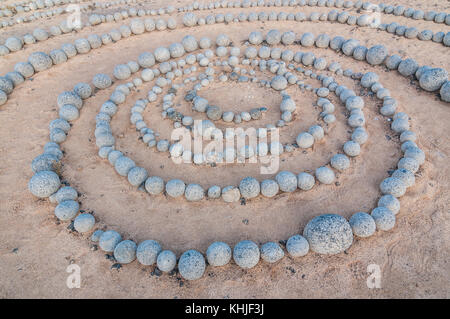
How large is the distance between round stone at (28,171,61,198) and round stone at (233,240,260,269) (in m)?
Answer: 3.32

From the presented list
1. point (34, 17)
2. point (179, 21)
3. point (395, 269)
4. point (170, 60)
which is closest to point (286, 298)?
point (395, 269)

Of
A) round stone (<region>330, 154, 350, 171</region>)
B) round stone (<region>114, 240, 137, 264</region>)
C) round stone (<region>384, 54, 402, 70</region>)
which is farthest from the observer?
round stone (<region>384, 54, 402, 70</region>)

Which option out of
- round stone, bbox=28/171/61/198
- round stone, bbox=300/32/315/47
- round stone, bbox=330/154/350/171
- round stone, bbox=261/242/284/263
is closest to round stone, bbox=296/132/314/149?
round stone, bbox=330/154/350/171

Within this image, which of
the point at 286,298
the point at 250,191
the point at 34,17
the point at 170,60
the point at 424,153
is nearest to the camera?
the point at 286,298

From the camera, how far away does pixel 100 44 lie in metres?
8.75

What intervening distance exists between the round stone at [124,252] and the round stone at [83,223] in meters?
0.69

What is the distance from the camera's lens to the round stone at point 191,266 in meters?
3.86

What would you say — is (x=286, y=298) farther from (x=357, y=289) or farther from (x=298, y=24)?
(x=298, y=24)

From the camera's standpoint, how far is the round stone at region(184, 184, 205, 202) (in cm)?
486

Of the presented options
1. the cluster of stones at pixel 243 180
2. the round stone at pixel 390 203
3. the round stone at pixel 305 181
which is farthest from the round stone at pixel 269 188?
the round stone at pixel 390 203

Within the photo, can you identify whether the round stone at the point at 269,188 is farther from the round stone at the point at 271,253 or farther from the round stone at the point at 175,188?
the round stone at the point at 175,188

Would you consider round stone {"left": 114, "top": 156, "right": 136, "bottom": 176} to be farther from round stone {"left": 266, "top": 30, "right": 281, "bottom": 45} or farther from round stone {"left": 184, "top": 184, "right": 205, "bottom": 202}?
round stone {"left": 266, "top": 30, "right": 281, "bottom": 45}

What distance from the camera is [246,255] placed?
3945 millimetres

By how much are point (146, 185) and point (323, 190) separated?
310cm
